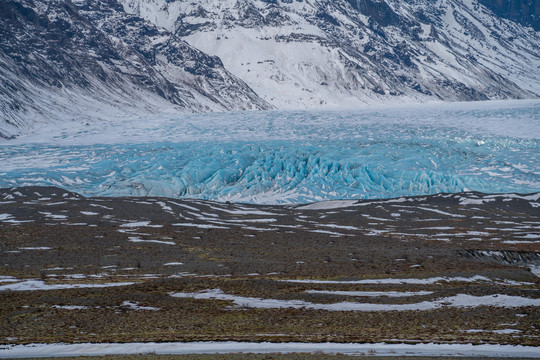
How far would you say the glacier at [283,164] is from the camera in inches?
3425

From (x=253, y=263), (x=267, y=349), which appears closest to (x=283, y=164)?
(x=253, y=263)

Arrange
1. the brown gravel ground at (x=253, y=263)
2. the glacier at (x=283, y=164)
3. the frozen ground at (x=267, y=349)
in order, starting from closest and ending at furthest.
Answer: the frozen ground at (x=267, y=349)
the brown gravel ground at (x=253, y=263)
the glacier at (x=283, y=164)

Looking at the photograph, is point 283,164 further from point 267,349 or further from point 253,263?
point 267,349

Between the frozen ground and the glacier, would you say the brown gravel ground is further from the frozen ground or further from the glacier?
the glacier

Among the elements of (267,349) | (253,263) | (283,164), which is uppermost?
(267,349)

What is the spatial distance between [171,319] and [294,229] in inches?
1368

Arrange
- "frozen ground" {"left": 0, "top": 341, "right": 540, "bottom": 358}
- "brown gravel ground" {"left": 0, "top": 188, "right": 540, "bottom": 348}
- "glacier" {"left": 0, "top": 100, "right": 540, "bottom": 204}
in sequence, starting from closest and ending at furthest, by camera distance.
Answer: "frozen ground" {"left": 0, "top": 341, "right": 540, "bottom": 358}
"brown gravel ground" {"left": 0, "top": 188, "right": 540, "bottom": 348}
"glacier" {"left": 0, "top": 100, "right": 540, "bottom": 204}

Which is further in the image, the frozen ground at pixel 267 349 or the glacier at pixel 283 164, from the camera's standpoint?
the glacier at pixel 283 164

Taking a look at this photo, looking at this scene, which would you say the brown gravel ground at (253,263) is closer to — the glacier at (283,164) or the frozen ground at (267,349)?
the frozen ground at (267,349)

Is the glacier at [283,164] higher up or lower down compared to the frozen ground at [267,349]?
lower down

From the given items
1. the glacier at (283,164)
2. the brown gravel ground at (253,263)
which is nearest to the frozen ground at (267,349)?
the brown gravel ground at (253,263)

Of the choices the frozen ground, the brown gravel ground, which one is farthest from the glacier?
the frozen ground

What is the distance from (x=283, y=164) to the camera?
9750cm

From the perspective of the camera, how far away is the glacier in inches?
3425
